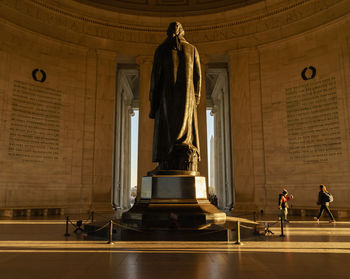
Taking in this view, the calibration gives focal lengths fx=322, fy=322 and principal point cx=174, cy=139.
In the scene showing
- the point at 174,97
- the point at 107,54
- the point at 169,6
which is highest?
the point at 169,6

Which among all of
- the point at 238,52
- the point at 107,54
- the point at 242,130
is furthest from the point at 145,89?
the point at 242,130

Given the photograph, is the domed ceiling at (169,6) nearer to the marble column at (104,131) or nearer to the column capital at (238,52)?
the column capital at (238,52)

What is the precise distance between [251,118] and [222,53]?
15.2 feet

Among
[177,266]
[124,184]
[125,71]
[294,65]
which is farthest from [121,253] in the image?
[124,184]

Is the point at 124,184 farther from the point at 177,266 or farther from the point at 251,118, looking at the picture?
the point at 177,266

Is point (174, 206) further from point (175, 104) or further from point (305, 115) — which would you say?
point (305, 115)

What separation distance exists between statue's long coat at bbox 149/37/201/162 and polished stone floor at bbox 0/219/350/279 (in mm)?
2411

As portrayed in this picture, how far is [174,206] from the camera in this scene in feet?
22.5

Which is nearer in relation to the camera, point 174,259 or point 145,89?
point 174,259

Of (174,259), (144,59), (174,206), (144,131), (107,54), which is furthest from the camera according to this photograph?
→ (144,59)

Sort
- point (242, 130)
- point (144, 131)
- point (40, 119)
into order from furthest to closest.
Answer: point (144, 131) < point (242, 130) < point (40, 119)

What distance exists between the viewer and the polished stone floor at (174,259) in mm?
4137

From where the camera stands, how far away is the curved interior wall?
16391 millimetres

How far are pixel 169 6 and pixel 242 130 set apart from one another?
9.69m
